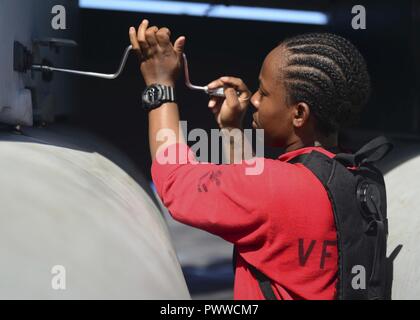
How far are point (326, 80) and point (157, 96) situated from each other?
0.33 metres

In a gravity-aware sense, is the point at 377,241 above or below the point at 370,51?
below

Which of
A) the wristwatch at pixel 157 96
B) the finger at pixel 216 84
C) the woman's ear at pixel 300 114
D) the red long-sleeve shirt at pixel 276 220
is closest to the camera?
the red long-sleeve shirt at pixel 276 220

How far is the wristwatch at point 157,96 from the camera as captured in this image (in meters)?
1.52

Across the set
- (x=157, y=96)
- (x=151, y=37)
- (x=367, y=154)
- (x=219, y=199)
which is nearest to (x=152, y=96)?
(x=157, y=96)

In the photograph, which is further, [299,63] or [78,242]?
[299,63]

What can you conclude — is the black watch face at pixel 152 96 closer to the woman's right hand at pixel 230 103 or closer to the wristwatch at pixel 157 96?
the wristwatch at pixel 157 96

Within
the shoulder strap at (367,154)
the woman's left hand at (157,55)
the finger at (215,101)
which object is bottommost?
the shoulder strap at (367,154)

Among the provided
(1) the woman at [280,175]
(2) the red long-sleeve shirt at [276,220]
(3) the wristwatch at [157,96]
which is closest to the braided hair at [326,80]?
(1) the woman at [280,175]

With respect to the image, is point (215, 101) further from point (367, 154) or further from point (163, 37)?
point (367, 154)

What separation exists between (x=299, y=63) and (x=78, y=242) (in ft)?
1.71
